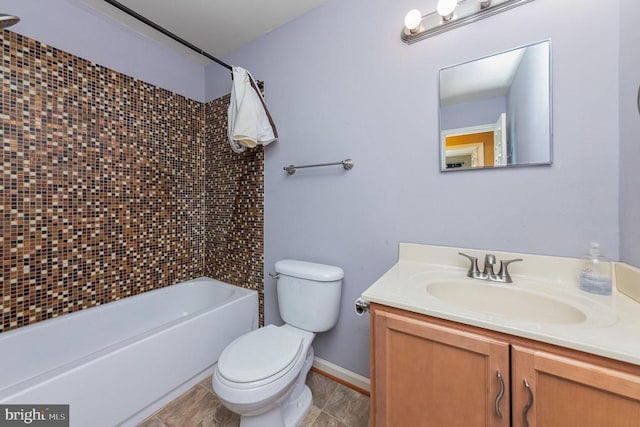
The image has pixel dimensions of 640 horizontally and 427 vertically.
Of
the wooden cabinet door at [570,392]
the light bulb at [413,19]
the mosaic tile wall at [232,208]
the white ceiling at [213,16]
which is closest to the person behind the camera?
the wooden cabinet door at [570,392]

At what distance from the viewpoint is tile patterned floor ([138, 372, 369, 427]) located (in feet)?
4.14

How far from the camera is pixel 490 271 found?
40.2 inches

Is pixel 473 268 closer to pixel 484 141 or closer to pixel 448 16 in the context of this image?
pixel 484 141

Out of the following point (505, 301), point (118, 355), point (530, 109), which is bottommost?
point (118, 355)

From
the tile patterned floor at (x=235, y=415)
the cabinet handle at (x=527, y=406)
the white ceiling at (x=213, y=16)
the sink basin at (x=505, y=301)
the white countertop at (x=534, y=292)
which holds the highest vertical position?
the white ceiling at (x=213, y=16)

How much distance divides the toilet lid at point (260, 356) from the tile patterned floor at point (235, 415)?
1.40 ft

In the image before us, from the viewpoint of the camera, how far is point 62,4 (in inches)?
57.2

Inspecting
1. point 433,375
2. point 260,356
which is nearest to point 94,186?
point 260,356

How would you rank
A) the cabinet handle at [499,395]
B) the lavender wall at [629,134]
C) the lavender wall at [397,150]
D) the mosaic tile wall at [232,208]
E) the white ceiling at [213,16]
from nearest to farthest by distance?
the cabinet handle at [499,395] → the lavender wall at [629,134] → the lavender wall at [397,150] → the white ceiling at [213,16] → the mosaic tile wall at [232,208]

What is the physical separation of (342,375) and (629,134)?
5.78ft

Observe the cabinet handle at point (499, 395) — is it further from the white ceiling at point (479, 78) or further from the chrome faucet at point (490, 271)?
the white ceiling at point (479, 78)

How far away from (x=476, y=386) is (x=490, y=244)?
2.08 feet

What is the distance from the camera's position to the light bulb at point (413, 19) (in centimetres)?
116

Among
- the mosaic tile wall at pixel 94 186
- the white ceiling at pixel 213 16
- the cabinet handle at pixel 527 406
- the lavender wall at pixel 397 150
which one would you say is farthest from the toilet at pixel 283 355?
the white ceiling at pixel 213 16
